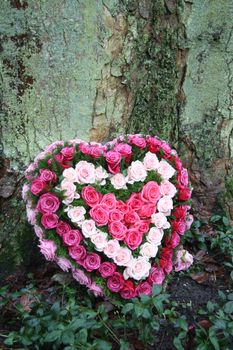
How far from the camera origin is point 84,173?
2.31 metres

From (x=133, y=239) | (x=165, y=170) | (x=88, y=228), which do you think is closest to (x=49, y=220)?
(x=88, y=228)

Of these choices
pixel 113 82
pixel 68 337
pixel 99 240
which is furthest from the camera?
pixel 113 82

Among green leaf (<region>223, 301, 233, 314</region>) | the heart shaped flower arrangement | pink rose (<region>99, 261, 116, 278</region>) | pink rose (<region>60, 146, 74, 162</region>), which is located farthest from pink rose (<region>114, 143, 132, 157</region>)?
green leaf (<region>223, 301, 233, 314</region>)

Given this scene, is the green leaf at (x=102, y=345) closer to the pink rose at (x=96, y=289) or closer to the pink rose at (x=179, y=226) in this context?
the pink rose at (x=96, y=289)

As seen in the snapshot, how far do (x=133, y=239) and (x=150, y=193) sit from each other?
0.79ft

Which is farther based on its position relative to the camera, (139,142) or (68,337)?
(139,142)

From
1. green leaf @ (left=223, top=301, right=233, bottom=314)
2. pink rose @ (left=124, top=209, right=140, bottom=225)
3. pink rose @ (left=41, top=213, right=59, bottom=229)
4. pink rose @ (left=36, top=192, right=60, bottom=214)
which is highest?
pink rose @ (left=36, top=192, right=60, bottom=214)

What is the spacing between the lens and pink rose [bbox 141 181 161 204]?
2366 mm

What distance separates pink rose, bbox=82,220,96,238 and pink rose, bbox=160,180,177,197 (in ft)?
1.29

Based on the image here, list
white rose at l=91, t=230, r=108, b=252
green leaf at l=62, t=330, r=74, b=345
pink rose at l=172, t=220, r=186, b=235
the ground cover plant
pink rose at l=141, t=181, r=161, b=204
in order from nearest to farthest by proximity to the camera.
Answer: green leaf at l=62, t=330, r=74, b=345, the ground cover plant, white rose at l=91, t=230, r=108, b=252, pink rose at l=141, t=181, r=161, b=204, pink rose at l=172, t=220, r=186, b=235

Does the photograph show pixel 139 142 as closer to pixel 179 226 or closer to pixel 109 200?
pixel 109 200

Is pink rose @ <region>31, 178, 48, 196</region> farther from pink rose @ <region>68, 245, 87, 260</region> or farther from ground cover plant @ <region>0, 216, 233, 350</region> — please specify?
ground cover plant @ <region>0, 216, 233, 350</region>

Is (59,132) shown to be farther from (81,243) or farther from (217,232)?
(217,232)

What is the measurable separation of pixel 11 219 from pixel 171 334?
1072 millimetres
